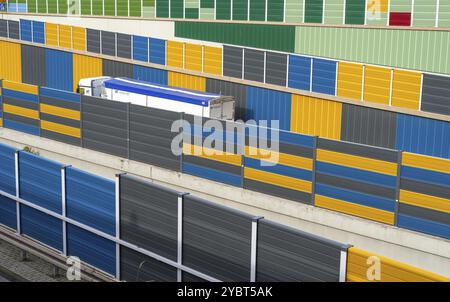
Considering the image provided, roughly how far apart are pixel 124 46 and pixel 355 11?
11.4 m

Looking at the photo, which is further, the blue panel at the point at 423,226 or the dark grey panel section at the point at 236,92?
the dark grey panel section at the point at 236,92

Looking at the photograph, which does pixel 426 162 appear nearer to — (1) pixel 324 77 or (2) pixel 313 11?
(1) pixel 324 77

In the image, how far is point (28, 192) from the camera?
1475cm

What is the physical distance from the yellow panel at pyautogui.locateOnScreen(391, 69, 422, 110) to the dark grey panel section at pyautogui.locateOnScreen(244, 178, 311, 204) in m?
5.64

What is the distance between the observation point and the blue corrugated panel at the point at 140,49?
92.2 feet

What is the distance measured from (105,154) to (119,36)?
9463 mm

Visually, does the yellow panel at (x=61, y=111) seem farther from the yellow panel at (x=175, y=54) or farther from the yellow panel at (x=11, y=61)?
the yellow panel at (x=11, y=61)

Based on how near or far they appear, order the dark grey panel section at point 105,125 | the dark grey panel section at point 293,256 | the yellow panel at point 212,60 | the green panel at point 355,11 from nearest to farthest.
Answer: the dark grey panel section at point 293,256 < the dark grey panel section at point 105,125 < the yellow panel at point 212,60 < the green panel at point 355,11

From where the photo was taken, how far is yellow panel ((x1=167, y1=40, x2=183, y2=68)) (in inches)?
1056

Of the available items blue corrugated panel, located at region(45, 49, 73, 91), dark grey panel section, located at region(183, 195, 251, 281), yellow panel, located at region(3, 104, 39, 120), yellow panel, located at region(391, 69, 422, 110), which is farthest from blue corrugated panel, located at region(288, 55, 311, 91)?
dark grey panel section, located at region(183, 195, 251, 281)

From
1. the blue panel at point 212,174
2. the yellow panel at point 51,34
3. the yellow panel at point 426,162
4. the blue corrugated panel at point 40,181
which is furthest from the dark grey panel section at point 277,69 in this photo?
the yellow panel at point 51,34

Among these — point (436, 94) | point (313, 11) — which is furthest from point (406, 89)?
point (313, 11)

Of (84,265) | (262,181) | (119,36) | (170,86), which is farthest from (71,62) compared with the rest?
(84,265)

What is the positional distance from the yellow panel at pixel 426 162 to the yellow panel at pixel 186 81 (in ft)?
40.9
